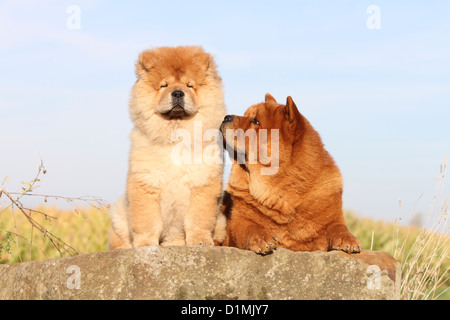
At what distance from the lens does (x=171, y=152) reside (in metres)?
3.71

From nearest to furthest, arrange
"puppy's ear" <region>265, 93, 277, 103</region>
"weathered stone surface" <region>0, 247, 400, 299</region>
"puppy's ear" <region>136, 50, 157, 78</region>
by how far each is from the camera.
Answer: "weathered stone surface" <region>0, 247, 400, 299</region> < "puppy's ear" <region>136, 50, 157, 78</region> < "puppy's ear" <region>265, 93, 277, 103</region>

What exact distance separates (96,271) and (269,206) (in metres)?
1.31

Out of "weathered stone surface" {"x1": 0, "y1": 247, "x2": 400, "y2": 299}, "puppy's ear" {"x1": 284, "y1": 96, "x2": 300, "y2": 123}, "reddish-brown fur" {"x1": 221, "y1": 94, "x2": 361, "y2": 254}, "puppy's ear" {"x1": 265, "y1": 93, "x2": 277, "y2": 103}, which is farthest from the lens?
"puppy's ear" {"x1": 265, "y1": 93, "x2": 277, "y2": 103}

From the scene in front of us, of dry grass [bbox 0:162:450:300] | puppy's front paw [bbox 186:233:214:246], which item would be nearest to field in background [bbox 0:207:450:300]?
dry grass [bbox 0:162:450:300]

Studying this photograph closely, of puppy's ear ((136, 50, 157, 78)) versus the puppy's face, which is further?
puppy's ear ((136, 50, 157, 78))

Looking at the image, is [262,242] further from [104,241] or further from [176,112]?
[104,241]

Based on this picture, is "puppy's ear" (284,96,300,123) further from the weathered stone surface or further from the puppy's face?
the weathered stone surface

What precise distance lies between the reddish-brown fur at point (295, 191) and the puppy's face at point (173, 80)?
0.35m

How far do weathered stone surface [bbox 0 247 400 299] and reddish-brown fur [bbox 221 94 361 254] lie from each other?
0.71 feet

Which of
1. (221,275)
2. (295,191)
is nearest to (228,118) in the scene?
(295,191)

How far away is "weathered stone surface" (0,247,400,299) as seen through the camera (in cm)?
327
